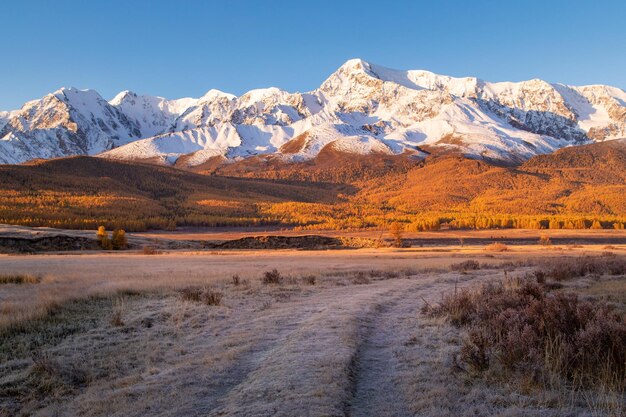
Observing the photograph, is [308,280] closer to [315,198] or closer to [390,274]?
[390,274]

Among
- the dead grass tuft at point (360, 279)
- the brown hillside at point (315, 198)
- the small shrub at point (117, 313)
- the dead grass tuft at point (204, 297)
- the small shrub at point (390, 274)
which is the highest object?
the brown hillside at point (315, 198)

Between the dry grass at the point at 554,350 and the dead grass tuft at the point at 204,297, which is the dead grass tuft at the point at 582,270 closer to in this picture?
the dry grass at the point at 554,350

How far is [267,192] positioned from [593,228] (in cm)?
11224

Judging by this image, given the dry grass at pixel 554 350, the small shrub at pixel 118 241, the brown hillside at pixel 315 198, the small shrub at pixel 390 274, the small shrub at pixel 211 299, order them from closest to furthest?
the dry grass at pixel 554 350
the small shrub at pixel 211 299
the small shrub at pixel 390 274
the small shrub at pixel 118 241
the brown hillside at pixel 315 198

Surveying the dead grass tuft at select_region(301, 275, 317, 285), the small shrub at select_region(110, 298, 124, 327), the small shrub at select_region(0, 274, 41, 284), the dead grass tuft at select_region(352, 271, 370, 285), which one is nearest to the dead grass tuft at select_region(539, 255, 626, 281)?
the dead grass tuft at select_region(352, 271, 370, 285)

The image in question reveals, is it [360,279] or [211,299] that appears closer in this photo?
[211,299]

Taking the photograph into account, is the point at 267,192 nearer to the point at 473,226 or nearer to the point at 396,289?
the point at 473,226

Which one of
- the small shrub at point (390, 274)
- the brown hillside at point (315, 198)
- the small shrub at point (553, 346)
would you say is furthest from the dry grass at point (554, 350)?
the brown hillside at point (315, 198)

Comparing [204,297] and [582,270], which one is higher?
[204,297]

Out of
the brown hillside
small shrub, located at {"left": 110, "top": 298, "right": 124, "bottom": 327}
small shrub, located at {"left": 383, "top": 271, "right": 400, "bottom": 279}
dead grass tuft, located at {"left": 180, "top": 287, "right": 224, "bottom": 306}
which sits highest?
the brown hillside

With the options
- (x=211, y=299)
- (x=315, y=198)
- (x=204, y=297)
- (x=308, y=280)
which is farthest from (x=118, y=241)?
(x=315, y=198)

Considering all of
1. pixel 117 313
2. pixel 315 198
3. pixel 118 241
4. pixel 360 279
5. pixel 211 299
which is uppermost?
pixel 315 198

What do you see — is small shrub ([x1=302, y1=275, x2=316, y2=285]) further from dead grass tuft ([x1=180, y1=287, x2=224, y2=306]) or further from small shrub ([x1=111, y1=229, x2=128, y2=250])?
small shrub ([x1=111, y1=229, x2=128, y2=250])

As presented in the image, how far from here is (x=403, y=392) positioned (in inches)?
308
